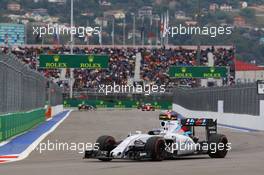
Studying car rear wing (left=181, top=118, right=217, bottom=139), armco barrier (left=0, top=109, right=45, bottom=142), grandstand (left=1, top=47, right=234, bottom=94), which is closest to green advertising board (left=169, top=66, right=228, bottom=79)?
grandstand (left=1, top=47, right=234, bottom=94)

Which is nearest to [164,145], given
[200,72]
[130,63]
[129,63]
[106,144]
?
[106,144]

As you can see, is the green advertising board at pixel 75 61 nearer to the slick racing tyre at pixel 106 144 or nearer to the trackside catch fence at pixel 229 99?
the trackside catch fence at pixel 229 99

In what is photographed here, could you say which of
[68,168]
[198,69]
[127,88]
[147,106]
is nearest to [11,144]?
[68,168]

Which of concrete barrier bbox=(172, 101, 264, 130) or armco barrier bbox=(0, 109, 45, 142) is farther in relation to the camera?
concrete barrier bbox=(172, 101, 264, 130)

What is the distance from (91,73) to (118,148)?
86469mm

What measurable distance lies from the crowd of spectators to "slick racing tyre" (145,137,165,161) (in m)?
81.0

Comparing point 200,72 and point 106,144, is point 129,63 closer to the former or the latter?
point 200,72

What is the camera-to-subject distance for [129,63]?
105438 millimetres

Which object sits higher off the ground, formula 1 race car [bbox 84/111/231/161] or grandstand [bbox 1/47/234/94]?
grandstand [bbox 1/47/234/94]

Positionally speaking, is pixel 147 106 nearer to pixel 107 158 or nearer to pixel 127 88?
pixel 127 88

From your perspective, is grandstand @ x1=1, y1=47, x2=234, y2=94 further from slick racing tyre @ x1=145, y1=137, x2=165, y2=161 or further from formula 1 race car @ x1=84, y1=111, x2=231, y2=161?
slick racing tyre @ x1=145, y1=137, x2=165, y2=161

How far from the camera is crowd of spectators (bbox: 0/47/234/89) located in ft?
335

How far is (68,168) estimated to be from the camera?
566 inches

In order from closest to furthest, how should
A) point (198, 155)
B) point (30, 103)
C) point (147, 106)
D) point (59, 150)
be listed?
point (198, 155) → point (59, 150) → point (30, 103) → point (147, 106)
